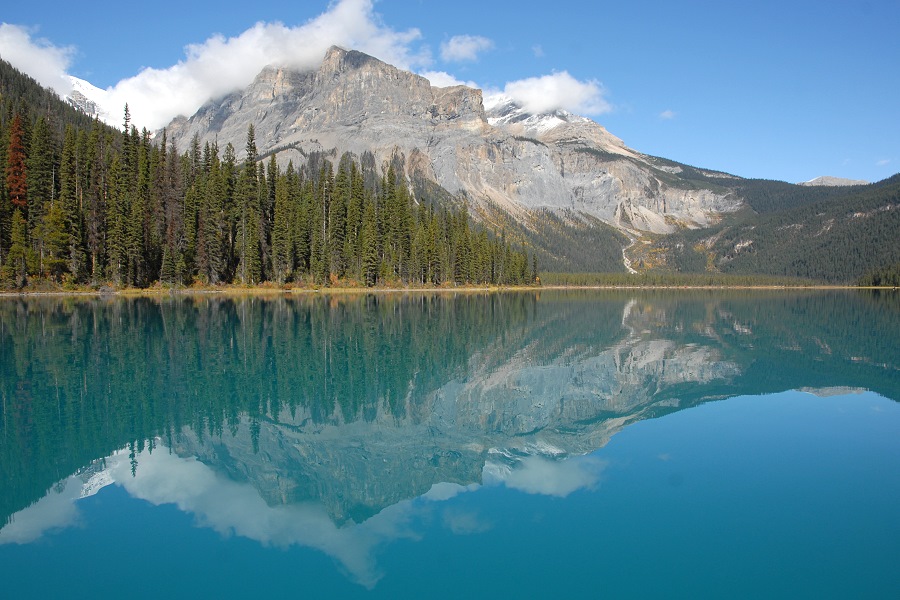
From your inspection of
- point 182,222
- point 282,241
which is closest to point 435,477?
point 182,222

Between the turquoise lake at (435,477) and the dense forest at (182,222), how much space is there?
148ft

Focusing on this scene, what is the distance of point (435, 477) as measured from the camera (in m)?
12.0

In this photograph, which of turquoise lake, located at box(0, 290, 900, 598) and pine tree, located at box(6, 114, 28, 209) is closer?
turquoise lake, located at box(0, 290, 900, 598)

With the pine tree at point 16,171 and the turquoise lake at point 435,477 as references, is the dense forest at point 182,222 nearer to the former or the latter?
the pine tree at point 16,171

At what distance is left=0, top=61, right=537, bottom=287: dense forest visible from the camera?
64625mm

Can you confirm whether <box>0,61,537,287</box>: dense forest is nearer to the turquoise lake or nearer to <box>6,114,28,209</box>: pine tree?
<box>6,114,28,209</box>: pine tree

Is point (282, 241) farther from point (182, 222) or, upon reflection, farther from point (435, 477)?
point (435, 477)

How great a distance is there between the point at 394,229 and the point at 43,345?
73.4 meters

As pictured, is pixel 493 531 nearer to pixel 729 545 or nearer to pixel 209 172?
pixel 729 545

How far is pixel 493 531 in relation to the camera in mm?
9586

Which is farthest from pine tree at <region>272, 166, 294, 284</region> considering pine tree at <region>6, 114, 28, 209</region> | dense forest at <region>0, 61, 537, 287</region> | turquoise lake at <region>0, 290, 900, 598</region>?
turquoise lake at <region>0, 290, 900, 598</region>

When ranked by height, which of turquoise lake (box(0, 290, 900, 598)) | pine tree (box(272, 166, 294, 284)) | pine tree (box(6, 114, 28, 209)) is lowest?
turquoise lake (box(0, 290, 900, 598))

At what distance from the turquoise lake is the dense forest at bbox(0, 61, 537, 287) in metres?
45.2

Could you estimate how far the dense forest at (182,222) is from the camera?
6462cm
